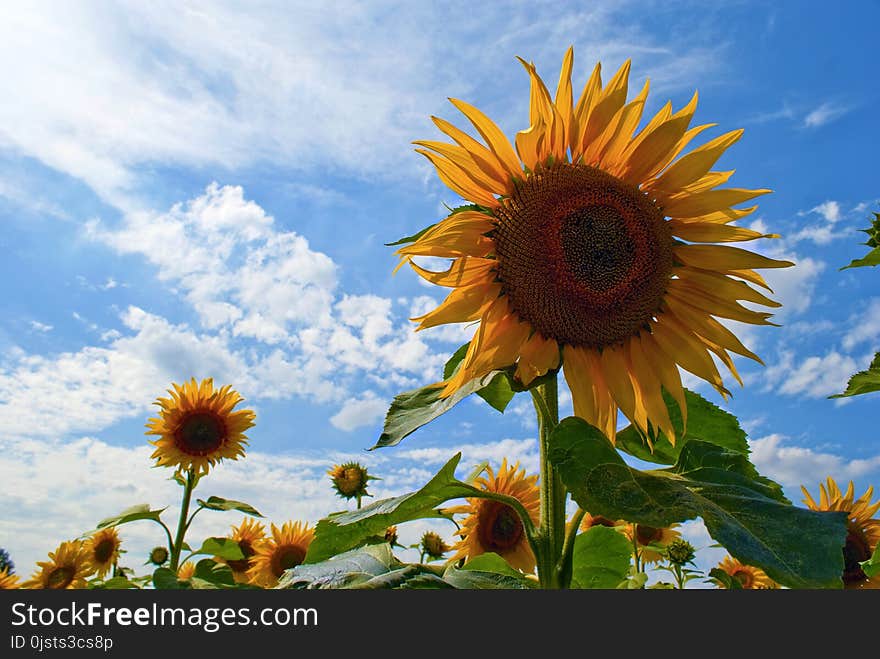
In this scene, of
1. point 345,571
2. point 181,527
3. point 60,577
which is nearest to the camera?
point 345,571

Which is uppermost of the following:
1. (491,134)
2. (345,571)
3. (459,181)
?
(491,134)

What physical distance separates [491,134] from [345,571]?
4.62 feet

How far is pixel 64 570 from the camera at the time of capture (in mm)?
7156

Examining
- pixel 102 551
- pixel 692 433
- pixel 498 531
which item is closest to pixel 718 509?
pixel 692 433

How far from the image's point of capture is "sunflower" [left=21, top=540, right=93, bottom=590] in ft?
23.1

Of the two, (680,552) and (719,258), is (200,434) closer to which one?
(680,552)

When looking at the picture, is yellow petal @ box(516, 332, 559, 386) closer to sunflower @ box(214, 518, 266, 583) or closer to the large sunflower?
the large sunflower

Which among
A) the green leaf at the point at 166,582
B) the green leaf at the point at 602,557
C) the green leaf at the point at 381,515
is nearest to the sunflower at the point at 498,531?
the green leaf at the point at 602,557

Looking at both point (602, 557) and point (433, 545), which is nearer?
point (602, 557)

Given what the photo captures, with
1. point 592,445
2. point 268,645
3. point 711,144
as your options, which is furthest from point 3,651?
point 711,144

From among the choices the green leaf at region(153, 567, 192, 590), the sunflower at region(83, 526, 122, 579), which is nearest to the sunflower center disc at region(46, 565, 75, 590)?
the sunflower at region(83, 526, 122, 579)

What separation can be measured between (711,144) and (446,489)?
1449 mm

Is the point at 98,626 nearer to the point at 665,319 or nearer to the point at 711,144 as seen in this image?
the point at 665,319

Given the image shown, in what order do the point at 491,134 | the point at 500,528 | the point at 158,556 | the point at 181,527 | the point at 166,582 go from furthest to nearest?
1. the point at 158,556
2. the point at 181,527
3. the point at 500,528
4. the point at 166,582
5. the point at 491,134
